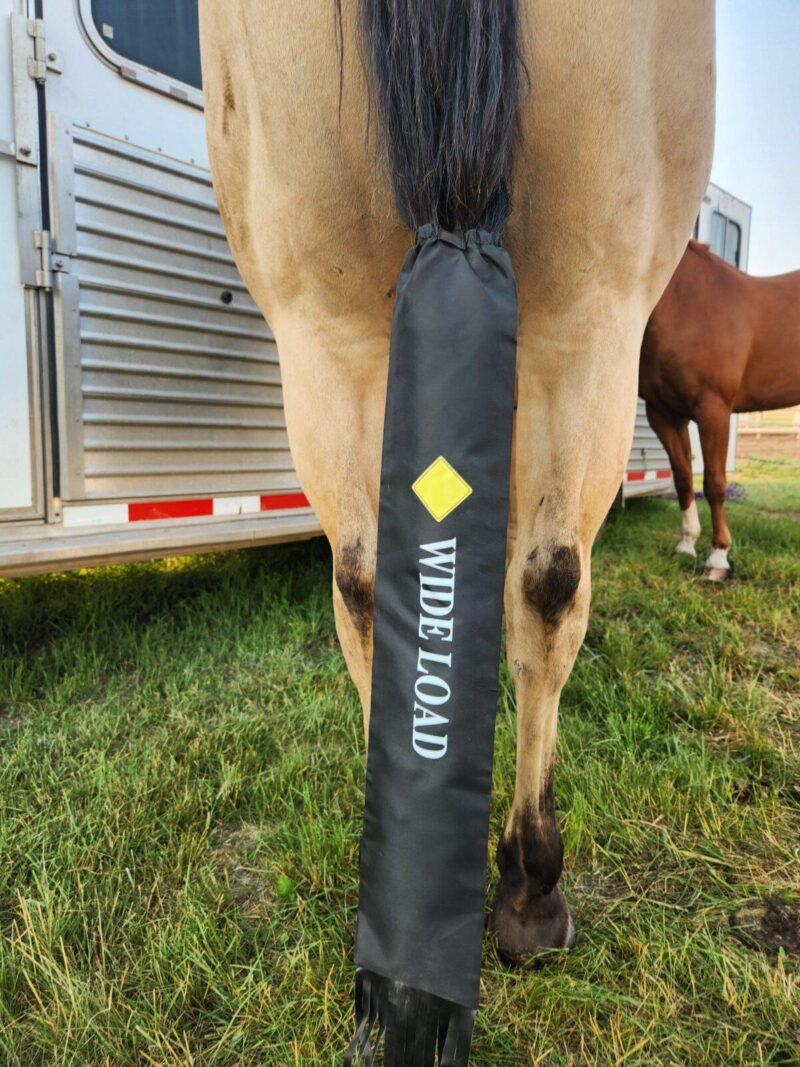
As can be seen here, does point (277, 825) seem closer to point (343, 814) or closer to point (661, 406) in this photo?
point (343, 814)

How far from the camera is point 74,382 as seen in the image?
226cm

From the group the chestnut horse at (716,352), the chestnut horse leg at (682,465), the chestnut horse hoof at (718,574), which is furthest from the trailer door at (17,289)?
the chestnut horse leg at (682,465)

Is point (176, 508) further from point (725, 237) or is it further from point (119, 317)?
point (725, 237)

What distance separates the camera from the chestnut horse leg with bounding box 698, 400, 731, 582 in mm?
3506

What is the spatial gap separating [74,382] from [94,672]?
3.37 ft

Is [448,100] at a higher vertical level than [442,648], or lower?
higher

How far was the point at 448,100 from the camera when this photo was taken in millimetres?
871

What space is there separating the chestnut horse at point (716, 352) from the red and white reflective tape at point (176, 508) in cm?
212

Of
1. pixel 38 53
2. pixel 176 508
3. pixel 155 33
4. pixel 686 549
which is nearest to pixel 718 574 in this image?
pixel 686 549

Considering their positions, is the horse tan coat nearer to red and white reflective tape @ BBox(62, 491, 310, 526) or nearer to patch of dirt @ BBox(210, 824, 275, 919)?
patch of dirt @ BBox(210, 824, 275, 919)

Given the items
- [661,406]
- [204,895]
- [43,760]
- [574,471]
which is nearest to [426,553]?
[574,471]

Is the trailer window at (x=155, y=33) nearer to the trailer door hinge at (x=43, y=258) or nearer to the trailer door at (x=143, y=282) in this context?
the trailer door at (x=143, y=282)

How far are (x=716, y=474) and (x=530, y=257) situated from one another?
3.11 m

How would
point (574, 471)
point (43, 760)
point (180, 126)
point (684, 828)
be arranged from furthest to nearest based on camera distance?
1. point (180, 126)
2. point (43, 760)
3. point (684, 828)
4. point (574, 471)
